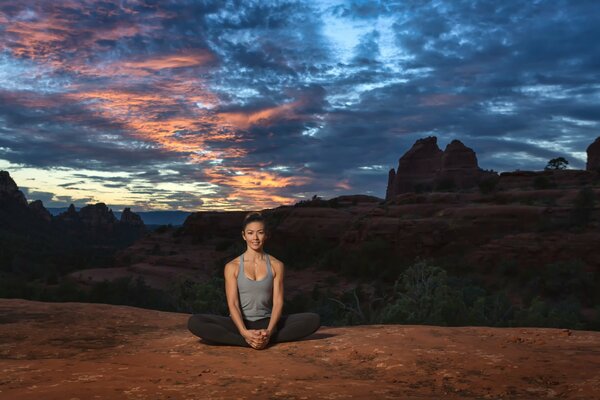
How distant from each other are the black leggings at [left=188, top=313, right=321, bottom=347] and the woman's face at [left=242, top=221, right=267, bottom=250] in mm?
870

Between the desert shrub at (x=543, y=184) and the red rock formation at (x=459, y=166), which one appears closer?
the desert shrub at (x=543, y=184)

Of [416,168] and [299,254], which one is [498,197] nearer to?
[299,254]

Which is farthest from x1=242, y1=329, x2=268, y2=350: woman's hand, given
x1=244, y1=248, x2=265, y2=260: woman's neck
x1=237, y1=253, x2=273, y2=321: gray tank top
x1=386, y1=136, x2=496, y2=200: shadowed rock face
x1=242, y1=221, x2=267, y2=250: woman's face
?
x1=386, y1=136, x2=496, y2=200: shadowed rock face

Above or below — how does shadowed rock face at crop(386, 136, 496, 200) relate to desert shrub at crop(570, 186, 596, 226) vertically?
above

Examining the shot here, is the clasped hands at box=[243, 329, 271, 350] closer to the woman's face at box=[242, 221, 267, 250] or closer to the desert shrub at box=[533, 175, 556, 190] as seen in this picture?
the woman's face at box=[242, 221, 267, 250]

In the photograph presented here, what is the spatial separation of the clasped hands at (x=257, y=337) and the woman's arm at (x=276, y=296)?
3.7 inches

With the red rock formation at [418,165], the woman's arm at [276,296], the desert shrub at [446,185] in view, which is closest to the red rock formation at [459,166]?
the desert shrub at [446,185]

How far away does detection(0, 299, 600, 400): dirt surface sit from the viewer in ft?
12.0

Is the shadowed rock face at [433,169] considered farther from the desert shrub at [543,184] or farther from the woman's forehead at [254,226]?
the woman's forehead at [254,226]

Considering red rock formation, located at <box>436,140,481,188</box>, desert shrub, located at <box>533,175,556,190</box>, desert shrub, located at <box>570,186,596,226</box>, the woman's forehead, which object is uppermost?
red rock formation, located at <box>436,140,481,188</box>

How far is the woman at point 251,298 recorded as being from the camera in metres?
5.36

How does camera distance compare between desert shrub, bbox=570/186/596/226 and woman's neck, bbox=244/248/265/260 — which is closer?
woman's neck, bbox=244/248/265/260

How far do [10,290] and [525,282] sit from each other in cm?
2452

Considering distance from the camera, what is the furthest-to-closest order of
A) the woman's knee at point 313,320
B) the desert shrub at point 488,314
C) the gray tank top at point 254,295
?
1. the desert shrub at point 488,314
2. the woman's knee at point 313,320
3. the gray tank top at point 254,295
